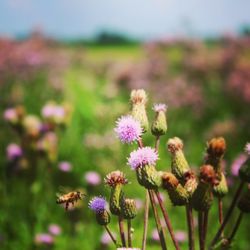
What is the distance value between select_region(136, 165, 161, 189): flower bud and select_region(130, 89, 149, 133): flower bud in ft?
0.64

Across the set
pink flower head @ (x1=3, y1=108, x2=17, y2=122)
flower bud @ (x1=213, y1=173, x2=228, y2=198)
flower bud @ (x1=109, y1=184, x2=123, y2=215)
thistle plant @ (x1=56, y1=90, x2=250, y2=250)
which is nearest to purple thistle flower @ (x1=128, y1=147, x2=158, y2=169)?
thistle plant @ (x1=56, y1=90, x2=250, y2=250)

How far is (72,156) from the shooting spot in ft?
17.4

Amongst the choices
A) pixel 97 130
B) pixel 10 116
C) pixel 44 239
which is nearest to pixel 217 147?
pixel 44 239

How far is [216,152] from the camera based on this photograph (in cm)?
147

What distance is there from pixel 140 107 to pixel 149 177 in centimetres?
34

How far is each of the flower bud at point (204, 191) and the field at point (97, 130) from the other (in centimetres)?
35

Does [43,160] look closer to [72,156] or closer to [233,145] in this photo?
[72,156]

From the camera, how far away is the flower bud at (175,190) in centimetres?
156

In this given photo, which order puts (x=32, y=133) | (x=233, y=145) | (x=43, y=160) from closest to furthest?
(x=32, y=133) < (x=43, y=160) < (x=233, y=145)

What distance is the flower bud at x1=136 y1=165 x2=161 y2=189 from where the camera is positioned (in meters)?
1.58

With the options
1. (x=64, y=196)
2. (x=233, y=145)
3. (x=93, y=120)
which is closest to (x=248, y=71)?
(x=233, y=145)

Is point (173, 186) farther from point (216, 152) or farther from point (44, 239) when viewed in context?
point (44, 239)

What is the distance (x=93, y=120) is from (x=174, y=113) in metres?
1.34

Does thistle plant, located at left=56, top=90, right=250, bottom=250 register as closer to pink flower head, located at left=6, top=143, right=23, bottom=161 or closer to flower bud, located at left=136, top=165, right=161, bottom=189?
flower bud, located at left=136, top=165, right=161, bottom=189
